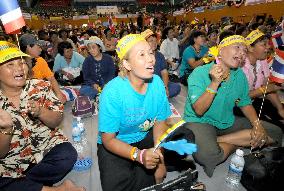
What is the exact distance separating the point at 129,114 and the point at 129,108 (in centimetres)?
6

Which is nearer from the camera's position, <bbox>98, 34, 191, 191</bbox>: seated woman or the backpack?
<bbox>98, 34, 191, 191</bbox>: seated woman

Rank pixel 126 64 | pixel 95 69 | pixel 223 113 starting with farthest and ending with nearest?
1. pixel 95 69
2. pixel 223 113
3. pixel 126 64

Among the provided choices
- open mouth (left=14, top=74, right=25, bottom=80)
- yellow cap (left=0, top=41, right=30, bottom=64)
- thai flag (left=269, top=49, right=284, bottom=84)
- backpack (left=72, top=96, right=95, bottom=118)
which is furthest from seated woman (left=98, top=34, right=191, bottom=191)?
backpack (left=72, top=96, right=95, bottom=118)

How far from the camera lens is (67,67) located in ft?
20.6

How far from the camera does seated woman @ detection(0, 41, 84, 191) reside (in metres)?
2.30

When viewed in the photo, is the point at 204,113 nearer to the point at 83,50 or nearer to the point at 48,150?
the point at 48,150

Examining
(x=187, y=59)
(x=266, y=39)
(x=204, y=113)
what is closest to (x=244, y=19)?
(x=187, y=59)

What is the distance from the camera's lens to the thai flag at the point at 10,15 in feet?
6.75

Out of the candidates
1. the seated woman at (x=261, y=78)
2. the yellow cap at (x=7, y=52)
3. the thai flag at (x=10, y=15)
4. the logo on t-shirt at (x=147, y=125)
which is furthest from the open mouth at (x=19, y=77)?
the seated woman at (x=261, y=78)

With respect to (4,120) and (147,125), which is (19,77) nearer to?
(4,120)

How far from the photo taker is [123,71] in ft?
8.09

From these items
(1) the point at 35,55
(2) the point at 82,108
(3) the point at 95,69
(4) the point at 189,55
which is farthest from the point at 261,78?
(1) the point at 35,55

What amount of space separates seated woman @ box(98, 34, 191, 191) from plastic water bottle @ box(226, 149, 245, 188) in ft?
2.68

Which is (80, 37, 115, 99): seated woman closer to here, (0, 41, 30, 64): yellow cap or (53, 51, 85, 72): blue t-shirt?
(53, 51, 85, 72): blue t-shirt
